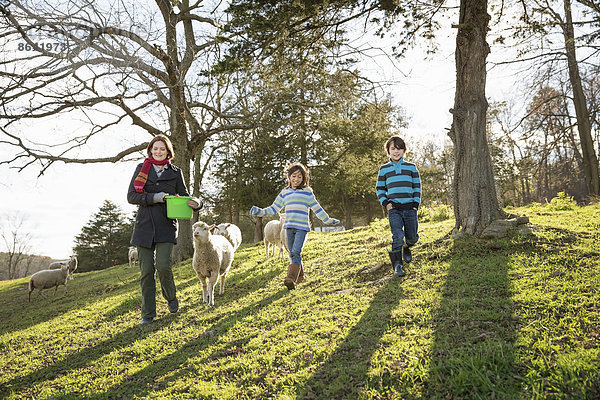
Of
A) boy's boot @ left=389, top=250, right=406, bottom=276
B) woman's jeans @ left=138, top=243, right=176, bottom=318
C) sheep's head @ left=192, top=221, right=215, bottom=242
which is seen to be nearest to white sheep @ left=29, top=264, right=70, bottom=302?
woman's jeans @ left=138, top=243, right=176, bottom=318

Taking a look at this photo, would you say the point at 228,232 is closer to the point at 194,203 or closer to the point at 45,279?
the point at 194,203

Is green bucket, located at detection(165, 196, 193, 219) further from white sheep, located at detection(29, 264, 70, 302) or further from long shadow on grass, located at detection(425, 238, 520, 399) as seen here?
white sheep, located at detection(29, 264, 70, 302)

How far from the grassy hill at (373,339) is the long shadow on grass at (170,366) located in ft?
0.06

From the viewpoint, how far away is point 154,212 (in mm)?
5285

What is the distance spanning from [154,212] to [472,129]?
6090mm

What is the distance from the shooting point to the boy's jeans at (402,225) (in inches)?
220

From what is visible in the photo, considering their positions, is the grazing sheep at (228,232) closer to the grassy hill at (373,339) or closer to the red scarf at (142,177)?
the grassy hill at (373,339)

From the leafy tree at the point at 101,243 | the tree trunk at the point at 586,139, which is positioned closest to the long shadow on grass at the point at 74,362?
the tree trunk at the point at 586,139

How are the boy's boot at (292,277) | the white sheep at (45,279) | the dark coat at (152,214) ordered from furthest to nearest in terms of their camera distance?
the white sheep at (45,279) → the boy's boot at (292,277) → the dark coat at (152,214)

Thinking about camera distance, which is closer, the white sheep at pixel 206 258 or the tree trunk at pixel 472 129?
the white sheep at pixel 206 258

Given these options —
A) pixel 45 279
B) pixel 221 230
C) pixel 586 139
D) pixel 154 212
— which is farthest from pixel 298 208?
pixel 586 139

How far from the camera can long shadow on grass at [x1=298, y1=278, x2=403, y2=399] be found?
280 cm

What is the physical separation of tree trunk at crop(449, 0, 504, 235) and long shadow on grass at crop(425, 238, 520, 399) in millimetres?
1786

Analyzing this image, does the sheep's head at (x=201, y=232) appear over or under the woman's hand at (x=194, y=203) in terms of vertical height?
under
